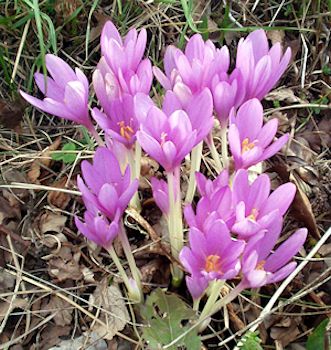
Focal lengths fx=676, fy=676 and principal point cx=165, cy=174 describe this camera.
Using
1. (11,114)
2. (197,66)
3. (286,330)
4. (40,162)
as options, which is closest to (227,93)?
(197,66)

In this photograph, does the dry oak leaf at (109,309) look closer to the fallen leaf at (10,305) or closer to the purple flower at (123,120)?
the fallen leaf at (10,305)

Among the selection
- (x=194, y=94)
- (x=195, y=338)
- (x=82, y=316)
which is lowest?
(x=82, y=316)

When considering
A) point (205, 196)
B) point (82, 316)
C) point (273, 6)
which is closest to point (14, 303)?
point (82, 316)

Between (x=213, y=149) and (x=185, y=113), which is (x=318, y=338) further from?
(x=185, y=113)

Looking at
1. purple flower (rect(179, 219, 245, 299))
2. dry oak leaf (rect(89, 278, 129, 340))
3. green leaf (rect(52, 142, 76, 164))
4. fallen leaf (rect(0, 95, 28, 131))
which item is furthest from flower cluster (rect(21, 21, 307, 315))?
fallen leaf (rect(0, 95, 28, 131))

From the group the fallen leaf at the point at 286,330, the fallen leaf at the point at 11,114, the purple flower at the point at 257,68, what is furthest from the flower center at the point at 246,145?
the fallen leaf at the point at 11,114

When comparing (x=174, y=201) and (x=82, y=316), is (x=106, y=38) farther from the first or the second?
(x=82, y=316)
